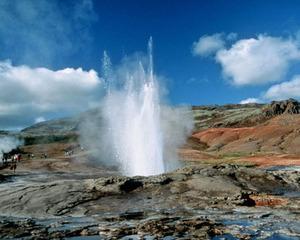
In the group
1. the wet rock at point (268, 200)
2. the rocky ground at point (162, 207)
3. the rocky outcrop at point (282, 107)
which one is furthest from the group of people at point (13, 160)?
the rocky outcrop at point (282, 107)

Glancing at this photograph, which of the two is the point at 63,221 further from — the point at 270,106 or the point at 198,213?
the point at 270,106

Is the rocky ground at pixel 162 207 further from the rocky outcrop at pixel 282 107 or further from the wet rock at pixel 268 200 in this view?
the rocky outcrop at pixel 282 107

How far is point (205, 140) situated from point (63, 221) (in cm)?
8993

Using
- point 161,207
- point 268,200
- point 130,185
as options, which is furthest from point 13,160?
point 268,200

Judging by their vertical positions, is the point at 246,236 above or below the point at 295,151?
→ below

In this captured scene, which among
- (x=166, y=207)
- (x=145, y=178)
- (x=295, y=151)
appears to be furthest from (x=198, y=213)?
(x=295, y=151)

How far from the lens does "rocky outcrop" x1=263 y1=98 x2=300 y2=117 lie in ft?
385

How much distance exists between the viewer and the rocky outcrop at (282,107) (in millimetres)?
117438

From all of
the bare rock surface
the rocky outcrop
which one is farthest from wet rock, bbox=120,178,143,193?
the rocky outcrop

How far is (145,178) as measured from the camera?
22047 millimetres

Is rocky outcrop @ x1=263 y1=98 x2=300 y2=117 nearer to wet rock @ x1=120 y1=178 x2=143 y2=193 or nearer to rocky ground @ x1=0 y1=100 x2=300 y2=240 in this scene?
rocky ground @ x1=0 y1=100 x2=300 y2=240

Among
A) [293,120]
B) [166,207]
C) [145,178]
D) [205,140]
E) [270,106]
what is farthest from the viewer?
[270,106]

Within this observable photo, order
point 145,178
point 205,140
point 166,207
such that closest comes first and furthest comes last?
point 166,207 → point 145,178 → point 205,140

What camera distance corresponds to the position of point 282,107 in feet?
392
